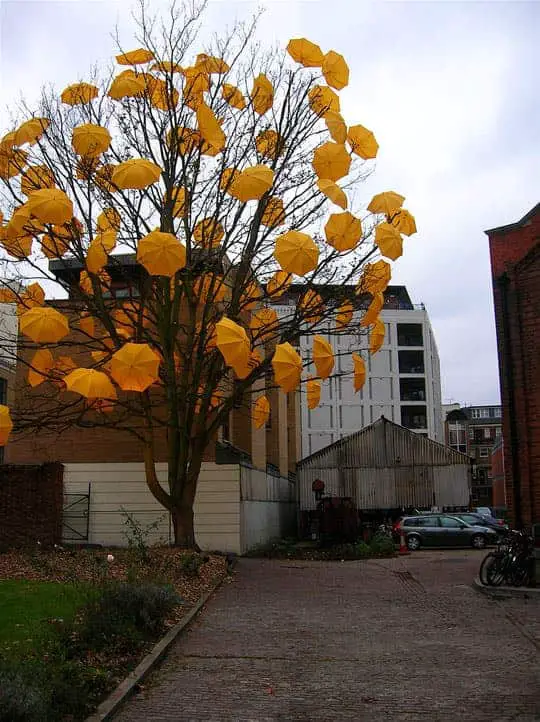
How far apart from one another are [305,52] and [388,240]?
4.29m

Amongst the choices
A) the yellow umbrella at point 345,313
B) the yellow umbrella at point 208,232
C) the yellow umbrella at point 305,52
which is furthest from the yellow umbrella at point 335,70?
the yellow umbrella at point 345,313

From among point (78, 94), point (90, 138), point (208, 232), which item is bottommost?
point (208, 232)

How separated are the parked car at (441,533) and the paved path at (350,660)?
519 inches

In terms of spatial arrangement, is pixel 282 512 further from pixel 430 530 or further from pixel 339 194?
pixel 339 194

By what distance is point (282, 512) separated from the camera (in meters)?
34.0

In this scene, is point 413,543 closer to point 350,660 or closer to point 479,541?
point 479,541

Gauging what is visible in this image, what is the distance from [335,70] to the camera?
1603 centimetres

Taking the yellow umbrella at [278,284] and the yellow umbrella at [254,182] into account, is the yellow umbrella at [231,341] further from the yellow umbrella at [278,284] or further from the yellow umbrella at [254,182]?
the yellow umbrella at [278,284]

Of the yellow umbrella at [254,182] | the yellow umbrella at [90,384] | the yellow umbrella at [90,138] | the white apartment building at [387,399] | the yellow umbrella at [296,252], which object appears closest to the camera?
the yellow umbrella at [296,252]

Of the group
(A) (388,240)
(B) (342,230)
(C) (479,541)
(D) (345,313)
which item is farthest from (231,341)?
(C) (479,541)

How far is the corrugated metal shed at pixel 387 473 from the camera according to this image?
35219 mm

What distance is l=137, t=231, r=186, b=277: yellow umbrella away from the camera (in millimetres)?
13516

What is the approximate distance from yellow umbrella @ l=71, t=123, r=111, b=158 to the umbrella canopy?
4.06 metres

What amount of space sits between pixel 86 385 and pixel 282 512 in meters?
21.1
